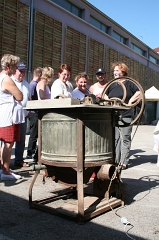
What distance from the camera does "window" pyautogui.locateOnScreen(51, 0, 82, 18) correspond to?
51.3ft

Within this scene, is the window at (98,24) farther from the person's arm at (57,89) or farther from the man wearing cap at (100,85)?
the person's arm at (57,89)

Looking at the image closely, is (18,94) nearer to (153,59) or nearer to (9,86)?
(9,86)

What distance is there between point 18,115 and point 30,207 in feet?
5.69

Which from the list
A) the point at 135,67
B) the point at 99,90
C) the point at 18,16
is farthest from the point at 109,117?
the point at 135,67

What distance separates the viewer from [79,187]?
10.3ft

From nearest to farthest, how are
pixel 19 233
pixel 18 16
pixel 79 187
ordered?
pixel 19 233, pixel 79 187, pixel 18 16

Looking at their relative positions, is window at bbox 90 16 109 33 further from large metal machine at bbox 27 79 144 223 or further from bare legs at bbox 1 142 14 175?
large metal machine at bbox 27 79 144 223

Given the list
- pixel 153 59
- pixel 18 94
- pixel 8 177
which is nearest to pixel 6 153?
pixel 8 177

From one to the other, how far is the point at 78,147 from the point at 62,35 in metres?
13.1

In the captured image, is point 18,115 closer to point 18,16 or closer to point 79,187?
point 79,187

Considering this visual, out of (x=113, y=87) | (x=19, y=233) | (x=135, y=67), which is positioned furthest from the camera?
(x=135, y=67)

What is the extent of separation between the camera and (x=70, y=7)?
16562 mm

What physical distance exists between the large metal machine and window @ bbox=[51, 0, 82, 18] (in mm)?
13141

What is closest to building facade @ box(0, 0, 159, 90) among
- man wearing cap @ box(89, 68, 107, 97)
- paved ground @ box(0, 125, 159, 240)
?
man wearing cap @ box(89, 68, 107, 97)
